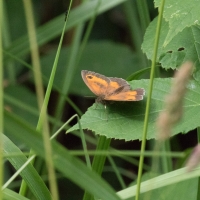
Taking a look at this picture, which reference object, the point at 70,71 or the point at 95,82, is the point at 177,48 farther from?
the point at 70,71

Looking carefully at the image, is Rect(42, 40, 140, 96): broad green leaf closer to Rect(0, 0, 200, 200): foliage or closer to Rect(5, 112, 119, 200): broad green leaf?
Rect(0, 0, 200, 200): foliage

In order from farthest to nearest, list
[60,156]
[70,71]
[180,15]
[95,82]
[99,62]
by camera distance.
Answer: [99,62] < [70,71] < [95,82] < [180,15] < [60,156]

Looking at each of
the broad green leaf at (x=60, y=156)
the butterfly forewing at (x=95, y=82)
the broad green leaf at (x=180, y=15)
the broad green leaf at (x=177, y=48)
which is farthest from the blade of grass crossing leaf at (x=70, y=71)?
the broad green leaf at (x=60, y=156)

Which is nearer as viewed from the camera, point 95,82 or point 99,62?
point 95,82

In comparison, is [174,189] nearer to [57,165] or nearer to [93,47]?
[57,165]

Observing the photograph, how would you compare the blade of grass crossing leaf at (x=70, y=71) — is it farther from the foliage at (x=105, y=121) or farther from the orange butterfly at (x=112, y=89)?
the orange butterfly at (x=112, y=89)

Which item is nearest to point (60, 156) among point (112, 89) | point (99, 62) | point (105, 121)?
point (105, 121)
